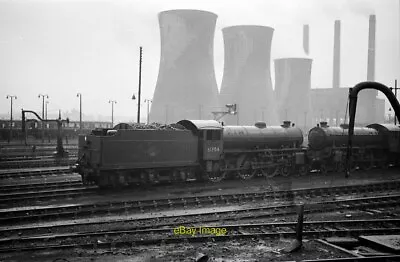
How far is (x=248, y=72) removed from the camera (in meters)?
48.8

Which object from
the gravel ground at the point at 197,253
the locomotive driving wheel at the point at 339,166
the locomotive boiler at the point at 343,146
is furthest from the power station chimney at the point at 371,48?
the gravel ground at the point at 197,253

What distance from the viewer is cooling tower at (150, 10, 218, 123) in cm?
4200

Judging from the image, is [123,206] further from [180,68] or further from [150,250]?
[180,68]

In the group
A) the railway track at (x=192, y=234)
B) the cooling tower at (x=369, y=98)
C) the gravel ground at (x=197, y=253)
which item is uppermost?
the cooling tower at (x=369, y=98)

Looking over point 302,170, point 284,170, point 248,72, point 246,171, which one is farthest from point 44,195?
point 248,72

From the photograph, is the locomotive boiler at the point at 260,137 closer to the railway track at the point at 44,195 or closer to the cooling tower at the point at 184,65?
the railway track at the point at 44,195

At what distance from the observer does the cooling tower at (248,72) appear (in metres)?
47.5

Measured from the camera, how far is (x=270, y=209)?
379 inches

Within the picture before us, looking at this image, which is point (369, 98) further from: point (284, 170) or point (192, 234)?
point (192, 234)

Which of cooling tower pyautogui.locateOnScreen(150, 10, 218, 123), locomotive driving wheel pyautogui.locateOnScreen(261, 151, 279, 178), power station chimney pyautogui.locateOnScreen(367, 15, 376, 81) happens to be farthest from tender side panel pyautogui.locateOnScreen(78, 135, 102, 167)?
power station chimney pyautogui.locateOnScreen(367, 15, 376, 81)

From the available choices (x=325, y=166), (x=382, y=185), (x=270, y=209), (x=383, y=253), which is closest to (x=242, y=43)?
(x=325, y=166)

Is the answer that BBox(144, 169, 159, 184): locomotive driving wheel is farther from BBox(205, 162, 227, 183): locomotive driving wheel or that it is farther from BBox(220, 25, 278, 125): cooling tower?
BBox(220, 25, 278, 125): cooling tower

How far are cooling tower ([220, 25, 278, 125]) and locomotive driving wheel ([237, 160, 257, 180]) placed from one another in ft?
111

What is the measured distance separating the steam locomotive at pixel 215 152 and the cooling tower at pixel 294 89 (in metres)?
39.7
